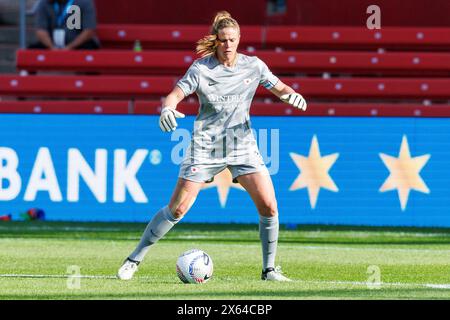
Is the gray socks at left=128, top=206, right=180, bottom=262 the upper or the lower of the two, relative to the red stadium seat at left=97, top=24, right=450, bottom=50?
lower

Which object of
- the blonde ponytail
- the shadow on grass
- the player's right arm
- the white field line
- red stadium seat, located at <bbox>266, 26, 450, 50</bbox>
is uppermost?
Result: red stadium seat, located at <bbox>266, 26, 450, 50</bbox>

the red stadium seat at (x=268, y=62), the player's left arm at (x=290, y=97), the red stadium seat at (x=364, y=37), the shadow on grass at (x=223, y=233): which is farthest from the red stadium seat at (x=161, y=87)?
the player's left arm at (x=290, y=97)

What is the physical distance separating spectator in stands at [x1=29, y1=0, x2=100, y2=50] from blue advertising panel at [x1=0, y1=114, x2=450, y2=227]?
3.30m

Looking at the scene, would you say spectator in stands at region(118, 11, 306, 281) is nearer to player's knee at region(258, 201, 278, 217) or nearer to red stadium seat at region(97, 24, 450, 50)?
player's knee at region(258, 201, 278, 217)

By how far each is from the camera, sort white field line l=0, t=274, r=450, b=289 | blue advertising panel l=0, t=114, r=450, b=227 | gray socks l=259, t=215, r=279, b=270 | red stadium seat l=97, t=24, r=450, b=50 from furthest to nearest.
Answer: red stadium seat l=97, t=24, r=450, b=50, blue advertising panel l=0, t=114, r=450, b=227, gray socks l=259, t=215, r=279, b=270, white field line l=0, t=274, r=450, b=289

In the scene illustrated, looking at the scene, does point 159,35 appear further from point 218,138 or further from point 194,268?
point 194,268

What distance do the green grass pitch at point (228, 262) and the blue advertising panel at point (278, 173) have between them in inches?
13.9

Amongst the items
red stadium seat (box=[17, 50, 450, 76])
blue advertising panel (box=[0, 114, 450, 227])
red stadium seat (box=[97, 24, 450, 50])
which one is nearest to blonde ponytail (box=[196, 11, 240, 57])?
blue advertising panel (box=[0, 114, 450, 227])

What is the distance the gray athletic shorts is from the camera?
958 centimetres

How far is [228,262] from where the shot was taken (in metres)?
11.4

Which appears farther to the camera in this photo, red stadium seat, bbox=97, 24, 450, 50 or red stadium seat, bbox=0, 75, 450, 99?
red stadium seat, bbox=97, 24, 450, 50

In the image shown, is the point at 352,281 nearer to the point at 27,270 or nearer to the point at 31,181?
the point at 27,270

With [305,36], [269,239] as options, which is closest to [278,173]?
[305,36]

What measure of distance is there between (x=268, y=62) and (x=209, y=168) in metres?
10.2
